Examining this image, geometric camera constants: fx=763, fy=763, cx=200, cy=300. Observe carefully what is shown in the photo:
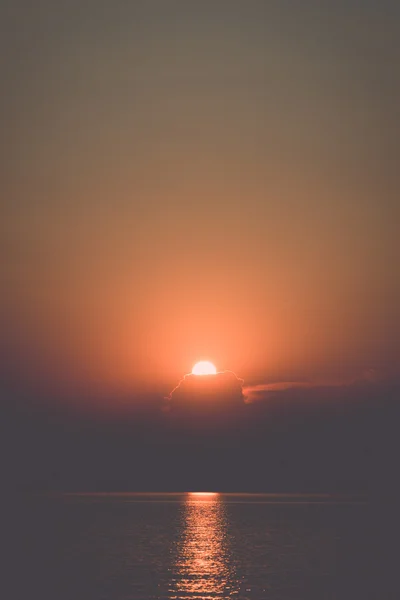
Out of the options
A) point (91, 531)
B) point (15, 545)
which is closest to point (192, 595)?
point (15, 545)

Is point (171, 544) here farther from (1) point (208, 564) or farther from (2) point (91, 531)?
(2) point (91, 531)

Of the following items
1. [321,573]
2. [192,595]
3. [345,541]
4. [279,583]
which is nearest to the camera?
[192,595]

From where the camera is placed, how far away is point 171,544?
136 m

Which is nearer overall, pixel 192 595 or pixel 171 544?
pixel 192 595

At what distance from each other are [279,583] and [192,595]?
552 inches

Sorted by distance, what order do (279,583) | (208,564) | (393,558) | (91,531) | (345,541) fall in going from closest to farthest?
1. (279,583)
2. (208,564)
3. (393,558)
4. (345,541)
5. (91,531)

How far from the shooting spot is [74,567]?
9819 centimetres

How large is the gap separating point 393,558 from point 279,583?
41.1 m

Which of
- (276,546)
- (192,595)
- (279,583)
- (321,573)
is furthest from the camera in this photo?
(276,546)

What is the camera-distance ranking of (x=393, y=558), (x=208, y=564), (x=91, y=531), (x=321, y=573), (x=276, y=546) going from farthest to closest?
(x=91, y=531) → (x=276, y=546) → (x=393, y=558) → (x=208, y=564) → (x=321, y=573)

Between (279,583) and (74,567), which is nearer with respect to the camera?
(279,583)

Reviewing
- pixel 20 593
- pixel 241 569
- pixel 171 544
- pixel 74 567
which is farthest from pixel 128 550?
pixel 20 593

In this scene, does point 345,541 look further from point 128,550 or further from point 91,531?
point 91,531

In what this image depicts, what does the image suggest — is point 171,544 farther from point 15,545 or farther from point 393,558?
point 393,558
